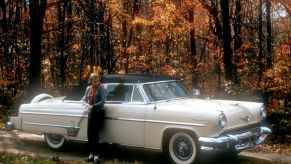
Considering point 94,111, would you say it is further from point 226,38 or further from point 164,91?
point 226,38

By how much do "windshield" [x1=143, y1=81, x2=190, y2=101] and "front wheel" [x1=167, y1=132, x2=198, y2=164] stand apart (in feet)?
3.43

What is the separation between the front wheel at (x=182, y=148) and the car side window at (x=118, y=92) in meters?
1.42

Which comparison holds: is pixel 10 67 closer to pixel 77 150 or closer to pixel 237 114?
pixel 77 150

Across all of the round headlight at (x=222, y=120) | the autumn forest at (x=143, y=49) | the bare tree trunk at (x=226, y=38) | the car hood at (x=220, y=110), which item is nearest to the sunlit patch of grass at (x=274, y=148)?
the car hood at (x=220, y=110)

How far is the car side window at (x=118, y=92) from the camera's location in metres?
8.95

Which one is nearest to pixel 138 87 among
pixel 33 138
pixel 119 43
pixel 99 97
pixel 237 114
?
pixel 99 97

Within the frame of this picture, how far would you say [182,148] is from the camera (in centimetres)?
802

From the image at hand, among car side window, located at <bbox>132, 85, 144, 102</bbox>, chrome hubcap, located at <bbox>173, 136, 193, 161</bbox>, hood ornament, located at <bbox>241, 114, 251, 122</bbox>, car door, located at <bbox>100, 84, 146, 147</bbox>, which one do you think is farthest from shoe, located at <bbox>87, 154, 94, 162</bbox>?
hood ornament, located at <bbox>241, 114, 251, 122</bbox>

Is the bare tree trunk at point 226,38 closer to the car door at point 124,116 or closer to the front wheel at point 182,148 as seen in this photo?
the car door at point 124,116

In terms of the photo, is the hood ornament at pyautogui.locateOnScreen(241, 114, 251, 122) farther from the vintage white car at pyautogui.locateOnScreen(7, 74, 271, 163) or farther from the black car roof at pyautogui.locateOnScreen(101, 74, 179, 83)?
the black car roof at pyautogui.locateOnScreen(101, 74, 179, 83)

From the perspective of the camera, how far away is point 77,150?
33.2 ft

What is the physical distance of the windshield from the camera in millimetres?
8805

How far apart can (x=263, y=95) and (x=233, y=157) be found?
7115mm

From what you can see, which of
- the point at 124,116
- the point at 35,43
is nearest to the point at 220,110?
the point at 124,116
